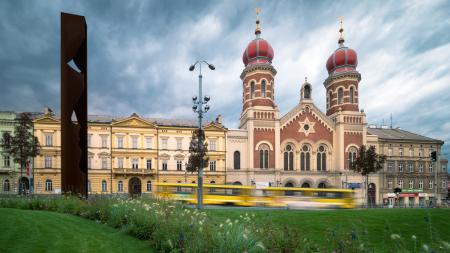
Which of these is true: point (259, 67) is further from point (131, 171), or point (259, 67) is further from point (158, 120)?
point (131, 171)

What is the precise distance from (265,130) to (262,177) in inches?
310

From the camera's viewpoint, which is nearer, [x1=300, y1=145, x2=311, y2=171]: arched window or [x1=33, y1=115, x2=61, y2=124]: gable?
[x1=33, y1=115, x2=61, y2=124]: gable

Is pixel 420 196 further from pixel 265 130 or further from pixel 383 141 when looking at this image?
pixel 265 130

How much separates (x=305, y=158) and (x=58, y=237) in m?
46.2

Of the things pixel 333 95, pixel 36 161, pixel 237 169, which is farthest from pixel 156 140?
pixel 333 95

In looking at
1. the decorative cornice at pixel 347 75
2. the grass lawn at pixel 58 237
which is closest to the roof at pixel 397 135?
the decorative cornice at pixel 347 75

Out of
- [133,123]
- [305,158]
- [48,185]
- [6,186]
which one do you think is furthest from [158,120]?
[305,158]

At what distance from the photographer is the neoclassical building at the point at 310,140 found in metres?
48.4

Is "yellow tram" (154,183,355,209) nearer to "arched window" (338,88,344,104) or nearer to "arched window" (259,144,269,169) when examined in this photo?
"arched window" (259,144,269,169)

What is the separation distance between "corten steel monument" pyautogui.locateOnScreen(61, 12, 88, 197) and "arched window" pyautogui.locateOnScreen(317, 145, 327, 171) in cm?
4170

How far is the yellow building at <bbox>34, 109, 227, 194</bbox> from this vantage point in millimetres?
42906

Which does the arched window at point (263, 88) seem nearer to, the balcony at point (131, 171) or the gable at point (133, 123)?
the gable at point (133, 123)

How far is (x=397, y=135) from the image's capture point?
5841 cm

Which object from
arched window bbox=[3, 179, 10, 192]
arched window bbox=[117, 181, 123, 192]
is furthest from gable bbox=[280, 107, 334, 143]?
arched window bbox=[3, 179, 10, 192]
